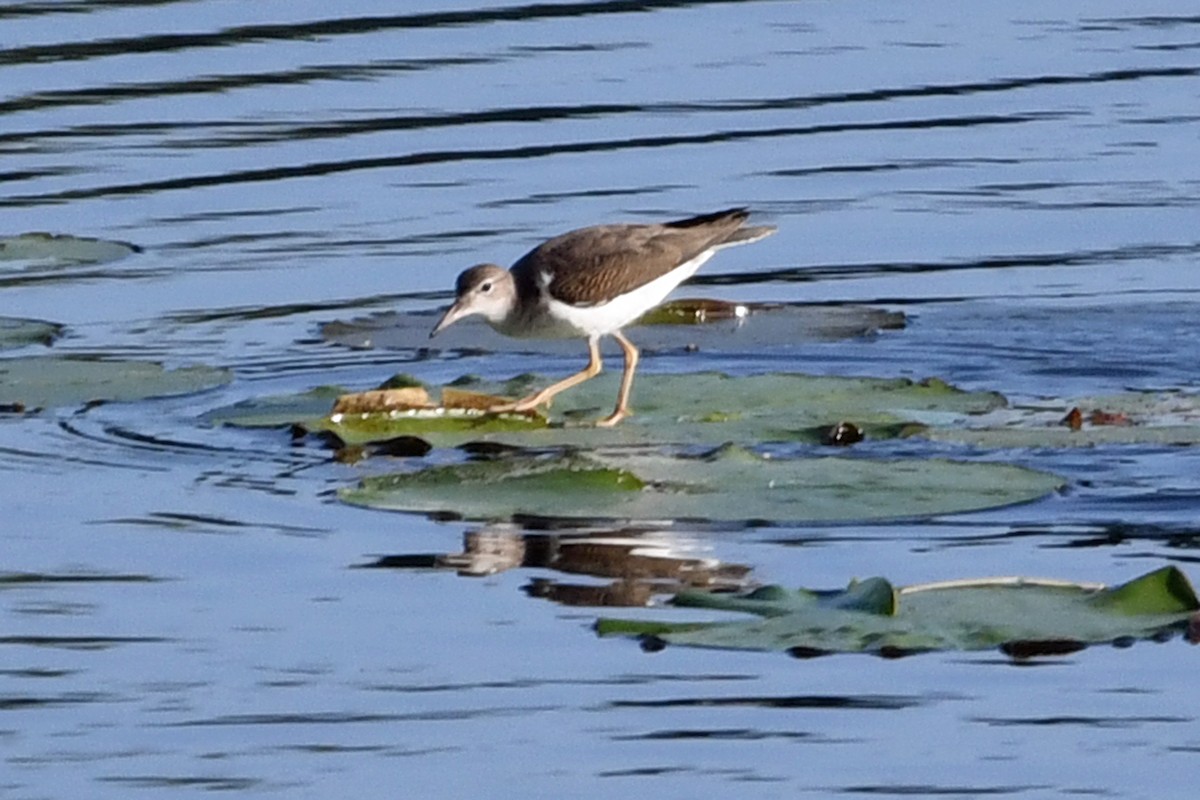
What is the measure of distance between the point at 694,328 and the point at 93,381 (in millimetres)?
2851

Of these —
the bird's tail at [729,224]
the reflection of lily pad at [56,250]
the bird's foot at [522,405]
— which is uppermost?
the bird's tail at [729,224]

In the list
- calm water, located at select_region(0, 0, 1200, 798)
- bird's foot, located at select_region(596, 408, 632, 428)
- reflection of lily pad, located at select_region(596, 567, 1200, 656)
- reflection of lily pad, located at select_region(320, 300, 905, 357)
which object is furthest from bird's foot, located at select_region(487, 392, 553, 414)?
reflection of lily pad, located at select_region(596, 567, 1200, 656)

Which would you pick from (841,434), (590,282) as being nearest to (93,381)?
(590,282)

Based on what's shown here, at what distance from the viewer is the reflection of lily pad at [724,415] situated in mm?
10539

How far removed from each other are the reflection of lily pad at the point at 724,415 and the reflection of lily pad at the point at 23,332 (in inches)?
61.0

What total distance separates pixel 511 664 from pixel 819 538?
1.65 meters

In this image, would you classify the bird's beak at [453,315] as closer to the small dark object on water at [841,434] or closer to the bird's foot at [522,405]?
the bird's foot at [522,405]

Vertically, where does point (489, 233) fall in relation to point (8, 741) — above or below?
above

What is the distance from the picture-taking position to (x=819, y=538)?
932cm

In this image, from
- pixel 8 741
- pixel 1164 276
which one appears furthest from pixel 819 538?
pixel 1164 276

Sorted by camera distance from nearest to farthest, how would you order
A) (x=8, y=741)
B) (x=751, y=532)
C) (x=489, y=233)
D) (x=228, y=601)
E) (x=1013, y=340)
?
(x=8, y=741)
(x=228, y=601)
(x=751, y=532)
(x=1013, y=340)
(x=489, y=233)

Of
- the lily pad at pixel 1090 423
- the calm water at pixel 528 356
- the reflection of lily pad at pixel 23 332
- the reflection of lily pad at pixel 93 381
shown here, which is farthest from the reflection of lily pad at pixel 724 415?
the reflection of lily pad at pixel 23 332

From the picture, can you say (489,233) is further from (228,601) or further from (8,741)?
A: (8,741)

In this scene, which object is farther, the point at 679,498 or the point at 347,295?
the point at 347,295
